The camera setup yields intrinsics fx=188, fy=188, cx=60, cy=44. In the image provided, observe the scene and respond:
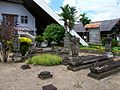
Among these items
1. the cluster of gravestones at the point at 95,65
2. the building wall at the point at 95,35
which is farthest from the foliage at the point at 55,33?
the cluster of gravestones at the point at 95,65

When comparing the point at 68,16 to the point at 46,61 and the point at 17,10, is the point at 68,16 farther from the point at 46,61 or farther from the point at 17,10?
the point at 46,61

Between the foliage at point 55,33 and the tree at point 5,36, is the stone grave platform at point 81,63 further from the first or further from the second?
the foliage at point 55,33

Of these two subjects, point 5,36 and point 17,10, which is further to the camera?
point 17,10

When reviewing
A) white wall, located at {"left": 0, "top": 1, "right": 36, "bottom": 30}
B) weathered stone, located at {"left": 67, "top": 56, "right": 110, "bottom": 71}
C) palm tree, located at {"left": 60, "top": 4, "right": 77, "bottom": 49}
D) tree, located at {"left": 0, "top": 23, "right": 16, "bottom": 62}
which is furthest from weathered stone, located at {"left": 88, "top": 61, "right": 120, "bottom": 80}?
white wall, located at {"left": 0, "top": 1, "right": 36, "bottom": 30}

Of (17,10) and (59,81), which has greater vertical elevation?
(17,10)

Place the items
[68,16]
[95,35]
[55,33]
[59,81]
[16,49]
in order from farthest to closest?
A: [95,35]
[68,16]
[55,33]
[16,49]
[59,81]

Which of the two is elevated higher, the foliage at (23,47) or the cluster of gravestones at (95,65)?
the foliage at (23,47)

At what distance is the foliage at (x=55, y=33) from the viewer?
1081 inches

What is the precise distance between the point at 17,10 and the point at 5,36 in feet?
58.5

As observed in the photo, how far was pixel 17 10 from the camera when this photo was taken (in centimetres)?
3081

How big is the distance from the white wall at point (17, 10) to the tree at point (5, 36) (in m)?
15.9

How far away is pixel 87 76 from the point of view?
9.78 m

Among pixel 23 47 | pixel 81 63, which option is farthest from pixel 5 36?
pixel 81 63

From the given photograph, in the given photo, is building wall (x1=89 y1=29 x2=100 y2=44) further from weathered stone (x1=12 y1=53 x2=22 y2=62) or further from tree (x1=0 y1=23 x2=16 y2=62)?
tree (x1=0 y1=23 x2=16 y2=62)
